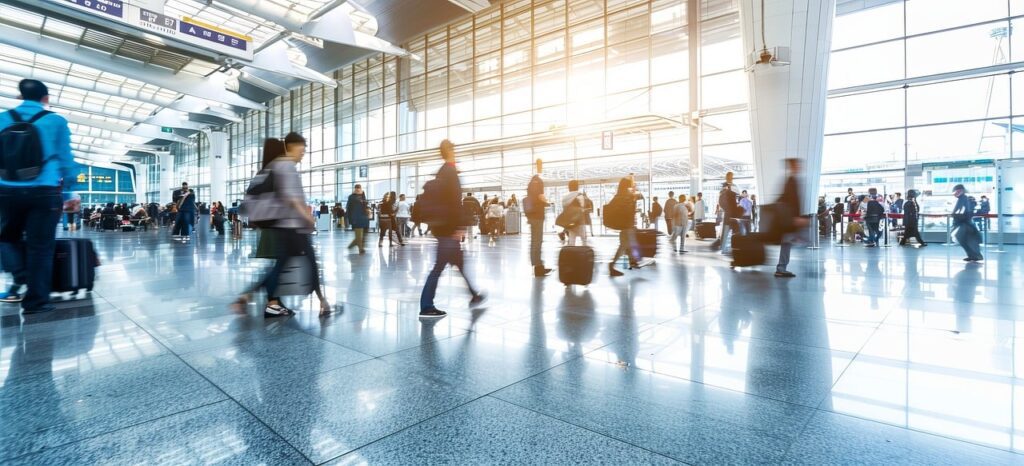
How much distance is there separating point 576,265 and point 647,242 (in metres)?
2.99

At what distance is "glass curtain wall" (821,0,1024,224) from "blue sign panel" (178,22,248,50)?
2085 cm

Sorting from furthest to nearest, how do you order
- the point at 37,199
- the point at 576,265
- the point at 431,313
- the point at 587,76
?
the point at 587,76 < the point at 576,265 < the point at 431,313 < the point at 37,199

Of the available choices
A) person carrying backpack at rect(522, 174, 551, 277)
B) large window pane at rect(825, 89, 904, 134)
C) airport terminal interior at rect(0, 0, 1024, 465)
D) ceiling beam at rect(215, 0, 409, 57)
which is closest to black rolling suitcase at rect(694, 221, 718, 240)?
airport terminal interior at rect(0, 0, 1024, 465)

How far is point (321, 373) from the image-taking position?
8.92 feet

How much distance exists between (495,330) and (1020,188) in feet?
50.5

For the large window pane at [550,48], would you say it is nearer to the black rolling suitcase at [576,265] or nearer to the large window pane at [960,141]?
the large window pane at [960,141]

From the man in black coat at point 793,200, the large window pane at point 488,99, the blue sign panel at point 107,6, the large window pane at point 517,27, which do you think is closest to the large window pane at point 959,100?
the man in black coat at point 793,200

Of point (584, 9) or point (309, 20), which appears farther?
point (584, 9)

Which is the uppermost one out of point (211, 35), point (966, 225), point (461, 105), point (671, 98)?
point (211, 35)

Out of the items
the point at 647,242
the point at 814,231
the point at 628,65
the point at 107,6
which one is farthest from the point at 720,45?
the point at 107,6

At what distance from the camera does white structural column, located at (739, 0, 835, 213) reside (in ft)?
32.1

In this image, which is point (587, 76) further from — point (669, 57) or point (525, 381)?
point (525, 381)

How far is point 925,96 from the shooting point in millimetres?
15133

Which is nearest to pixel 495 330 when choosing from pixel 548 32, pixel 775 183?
pixel 775 183
